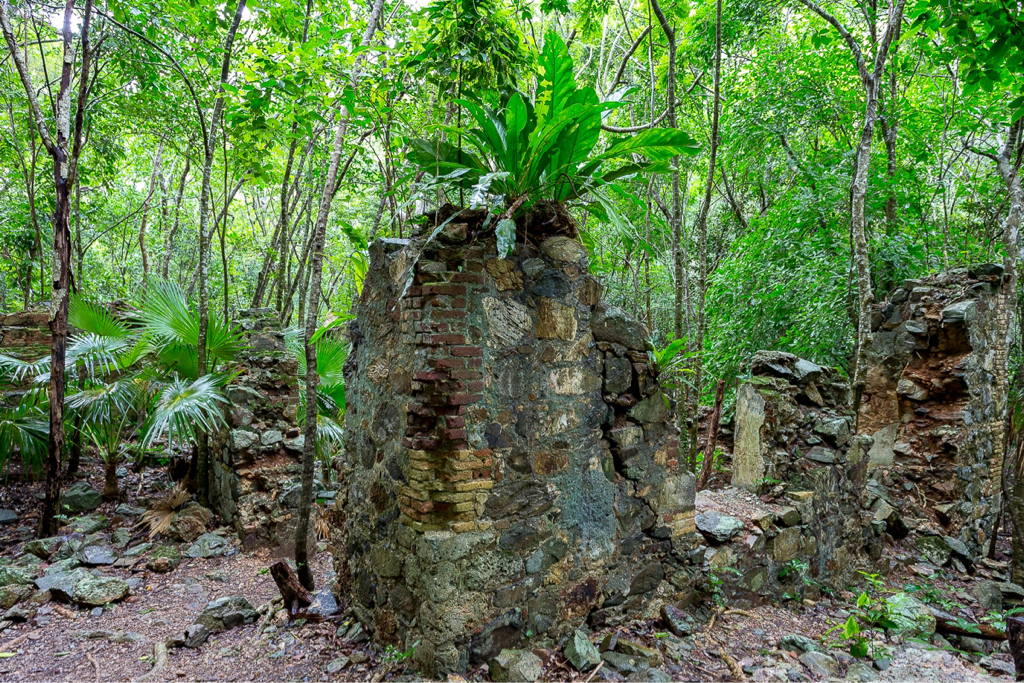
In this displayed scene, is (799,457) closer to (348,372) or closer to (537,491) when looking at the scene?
(537,491)

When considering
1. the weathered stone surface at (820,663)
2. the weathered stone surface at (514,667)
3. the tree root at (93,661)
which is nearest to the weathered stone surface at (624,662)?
the weathered stone surface at (514,667)

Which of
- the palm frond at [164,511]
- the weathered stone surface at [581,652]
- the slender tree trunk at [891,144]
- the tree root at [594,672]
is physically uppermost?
the slender tree trunk at [891,144]

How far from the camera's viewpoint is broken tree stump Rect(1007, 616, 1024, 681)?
9.30ft

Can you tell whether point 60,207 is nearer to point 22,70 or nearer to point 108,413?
point 22,70

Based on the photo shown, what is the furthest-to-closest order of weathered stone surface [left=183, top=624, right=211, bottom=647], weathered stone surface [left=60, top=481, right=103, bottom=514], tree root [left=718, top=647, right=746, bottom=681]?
weathered stone surface [left=60, top=481, right=103, bottom=514], weathered stone surface [left=183, top=624, right=211, bottom=647], tree root [left=718, top=647, right=746, bottom=681]

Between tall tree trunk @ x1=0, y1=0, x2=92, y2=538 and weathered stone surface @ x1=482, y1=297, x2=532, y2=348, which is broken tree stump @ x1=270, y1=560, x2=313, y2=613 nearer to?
weathered stone surface @ x1=482, y1=297, x2=532, y2=348

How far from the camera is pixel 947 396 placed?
6512mm

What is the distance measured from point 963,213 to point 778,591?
394 inches

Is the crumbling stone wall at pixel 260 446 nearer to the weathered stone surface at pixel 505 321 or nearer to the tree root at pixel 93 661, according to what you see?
the tree root at pixel 93 661

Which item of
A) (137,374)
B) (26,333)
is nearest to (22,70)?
(137,374)

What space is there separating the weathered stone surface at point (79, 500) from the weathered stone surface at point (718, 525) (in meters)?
6.17

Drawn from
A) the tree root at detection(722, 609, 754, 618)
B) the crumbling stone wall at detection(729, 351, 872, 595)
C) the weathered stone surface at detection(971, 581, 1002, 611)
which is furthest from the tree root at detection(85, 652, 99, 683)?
the weathered stone surface at detection(971, 581, 1002, 611)

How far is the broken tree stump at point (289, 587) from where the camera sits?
3.82 meters

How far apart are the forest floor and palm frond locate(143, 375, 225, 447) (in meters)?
1.28
